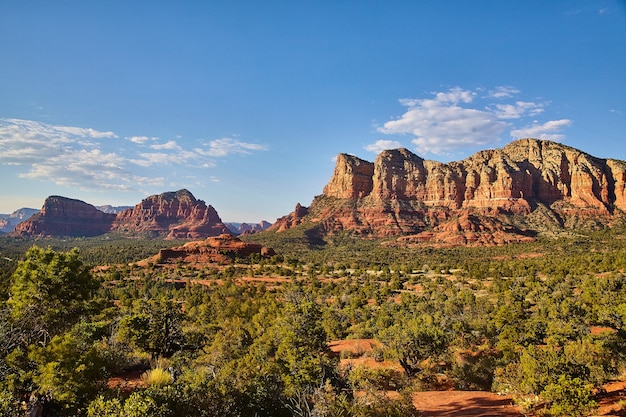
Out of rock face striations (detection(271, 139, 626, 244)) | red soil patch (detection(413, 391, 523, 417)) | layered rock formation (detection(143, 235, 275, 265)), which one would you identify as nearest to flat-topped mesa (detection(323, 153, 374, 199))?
rock face striations (detection(271, 139, 626, 244))

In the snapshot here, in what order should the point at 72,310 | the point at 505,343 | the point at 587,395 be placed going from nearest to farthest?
the point at 72,310 → the point at 587,395 → the point at 505,343

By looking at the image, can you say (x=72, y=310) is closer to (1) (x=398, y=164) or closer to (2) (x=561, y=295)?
(2) (x=561, y=295)

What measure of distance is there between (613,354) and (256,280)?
181 feet

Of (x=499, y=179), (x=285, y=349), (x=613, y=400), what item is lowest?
(x=613, y=400)

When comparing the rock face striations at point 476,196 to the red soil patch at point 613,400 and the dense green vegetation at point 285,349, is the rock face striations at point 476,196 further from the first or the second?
the red soil patch at point 613,400

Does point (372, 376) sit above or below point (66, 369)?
below

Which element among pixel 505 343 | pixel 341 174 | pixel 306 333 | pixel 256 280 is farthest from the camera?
pixel 341 174

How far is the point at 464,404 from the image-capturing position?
58.0 feet

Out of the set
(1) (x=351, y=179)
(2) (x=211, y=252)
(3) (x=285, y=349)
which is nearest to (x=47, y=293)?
(3) (x=285, y=349)

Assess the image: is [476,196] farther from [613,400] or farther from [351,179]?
[613,400]

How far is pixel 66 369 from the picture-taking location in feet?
34.7

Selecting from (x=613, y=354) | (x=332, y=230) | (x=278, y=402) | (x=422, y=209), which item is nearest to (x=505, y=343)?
(x=613, y=354)

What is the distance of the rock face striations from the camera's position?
137 m

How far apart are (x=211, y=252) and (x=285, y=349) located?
86.1 m
